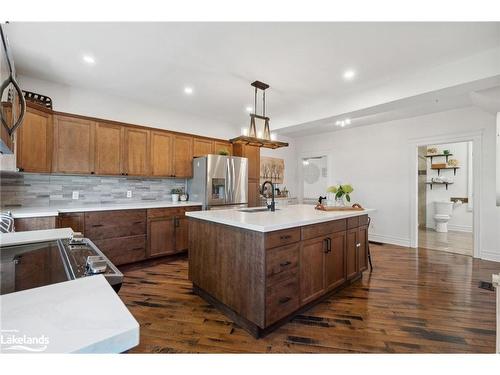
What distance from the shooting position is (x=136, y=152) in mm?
3791

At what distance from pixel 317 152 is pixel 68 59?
5.12 metres

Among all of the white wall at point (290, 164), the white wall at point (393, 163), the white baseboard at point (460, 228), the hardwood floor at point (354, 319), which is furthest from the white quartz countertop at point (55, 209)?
the white baseboard at point (460, 228)

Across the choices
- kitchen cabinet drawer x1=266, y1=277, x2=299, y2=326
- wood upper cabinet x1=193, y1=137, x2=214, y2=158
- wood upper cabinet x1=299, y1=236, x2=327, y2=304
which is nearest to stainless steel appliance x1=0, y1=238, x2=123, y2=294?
kitchen cabinet drawer x1=266, y1=277, x2=299, y2=326

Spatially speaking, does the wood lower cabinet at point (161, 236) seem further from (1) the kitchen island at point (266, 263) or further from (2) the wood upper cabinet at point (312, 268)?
(2) the wood upper cabinet at point (312, 268)

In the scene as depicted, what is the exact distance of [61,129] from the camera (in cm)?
317

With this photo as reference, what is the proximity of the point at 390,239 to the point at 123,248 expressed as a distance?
4984mm

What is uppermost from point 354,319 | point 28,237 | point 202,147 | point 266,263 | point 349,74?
point 349,74

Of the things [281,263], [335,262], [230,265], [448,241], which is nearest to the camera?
[281,263]

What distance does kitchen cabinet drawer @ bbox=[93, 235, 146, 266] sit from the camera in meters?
3.21

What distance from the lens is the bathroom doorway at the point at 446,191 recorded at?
6125mm

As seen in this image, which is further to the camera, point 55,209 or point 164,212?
point 164,212

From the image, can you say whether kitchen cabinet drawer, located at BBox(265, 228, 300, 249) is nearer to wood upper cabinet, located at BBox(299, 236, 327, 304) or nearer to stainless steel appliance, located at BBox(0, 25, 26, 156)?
wood upper cabinet, located at BBox(299, 236, 327, 304)

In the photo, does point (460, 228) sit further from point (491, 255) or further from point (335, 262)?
point (335, 262)

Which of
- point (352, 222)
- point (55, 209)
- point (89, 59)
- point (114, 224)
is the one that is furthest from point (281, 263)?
point (89, 59)
